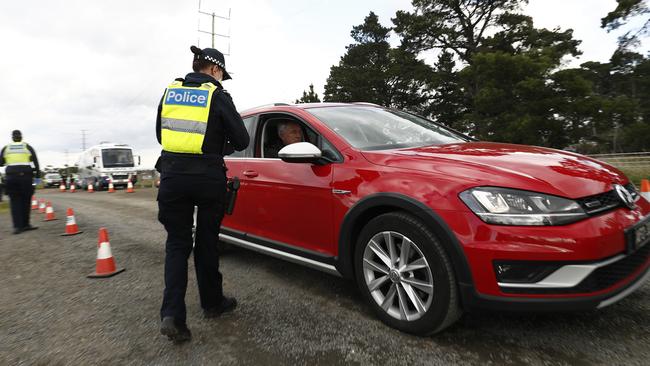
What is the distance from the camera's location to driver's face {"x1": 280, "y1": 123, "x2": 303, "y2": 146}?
345 cm

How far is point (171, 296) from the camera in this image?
254 centimetres

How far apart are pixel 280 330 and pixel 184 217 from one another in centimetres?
98

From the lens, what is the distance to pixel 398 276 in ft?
8.20

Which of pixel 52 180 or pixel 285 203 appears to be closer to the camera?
pixel 285 203

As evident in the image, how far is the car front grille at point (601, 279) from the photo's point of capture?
204 centimetres

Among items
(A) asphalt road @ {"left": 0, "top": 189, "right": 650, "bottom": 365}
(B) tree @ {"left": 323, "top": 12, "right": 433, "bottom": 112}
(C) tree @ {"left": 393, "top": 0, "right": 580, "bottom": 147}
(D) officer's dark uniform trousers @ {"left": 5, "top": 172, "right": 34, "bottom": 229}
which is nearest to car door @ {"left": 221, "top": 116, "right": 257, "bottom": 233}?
(A) asphalt road @ {"left": 0, "top": 189, "right": 650, "bottom": 365}

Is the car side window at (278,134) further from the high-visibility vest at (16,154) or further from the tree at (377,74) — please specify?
the tree at (377,74)

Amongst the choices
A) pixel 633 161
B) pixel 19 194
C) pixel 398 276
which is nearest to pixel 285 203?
pixel 398 276

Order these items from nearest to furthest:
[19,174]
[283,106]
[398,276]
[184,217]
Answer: [398,276] < [184,217] < [283,106] < [19,174]

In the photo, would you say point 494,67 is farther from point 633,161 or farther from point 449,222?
point 449,222

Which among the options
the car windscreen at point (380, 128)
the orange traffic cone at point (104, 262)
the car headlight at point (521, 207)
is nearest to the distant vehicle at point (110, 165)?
the orange traffic cone at point (104, 262)

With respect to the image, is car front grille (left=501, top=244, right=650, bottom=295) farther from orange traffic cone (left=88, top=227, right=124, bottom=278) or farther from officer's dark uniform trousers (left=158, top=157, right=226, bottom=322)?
orange traffic cone (left=88, top=227, right=124, bottom=278)

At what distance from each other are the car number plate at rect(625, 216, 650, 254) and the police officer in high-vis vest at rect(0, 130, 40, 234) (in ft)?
28.8

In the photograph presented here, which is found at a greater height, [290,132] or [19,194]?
[290,132]
